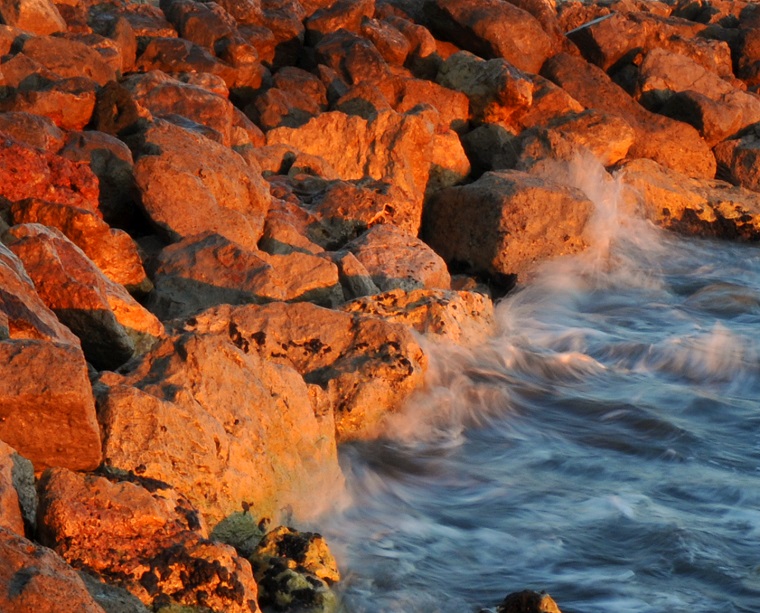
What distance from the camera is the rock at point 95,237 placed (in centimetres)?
640

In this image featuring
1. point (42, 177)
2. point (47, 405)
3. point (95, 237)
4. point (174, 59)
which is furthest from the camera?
point (174, 59)

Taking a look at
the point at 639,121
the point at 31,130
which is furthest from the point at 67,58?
the point at 639,121

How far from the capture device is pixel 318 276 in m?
6.92

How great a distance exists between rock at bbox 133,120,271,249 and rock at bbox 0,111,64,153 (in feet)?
1.99

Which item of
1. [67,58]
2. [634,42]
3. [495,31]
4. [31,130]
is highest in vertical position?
[634,42]

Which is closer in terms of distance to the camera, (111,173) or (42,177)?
(42,177)

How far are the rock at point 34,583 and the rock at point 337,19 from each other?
420 inches

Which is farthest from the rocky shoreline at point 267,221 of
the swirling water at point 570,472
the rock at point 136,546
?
the swirling water at point 570,472

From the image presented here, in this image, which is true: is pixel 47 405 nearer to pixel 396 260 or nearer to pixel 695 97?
pixel 396 260

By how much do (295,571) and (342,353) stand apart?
208 cm

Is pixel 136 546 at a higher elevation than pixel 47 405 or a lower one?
lower

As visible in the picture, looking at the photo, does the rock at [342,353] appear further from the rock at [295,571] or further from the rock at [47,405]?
the rock at [47,405]

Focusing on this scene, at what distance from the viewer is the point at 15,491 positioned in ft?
11.5

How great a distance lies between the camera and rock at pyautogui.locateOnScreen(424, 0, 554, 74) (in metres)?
13.1
